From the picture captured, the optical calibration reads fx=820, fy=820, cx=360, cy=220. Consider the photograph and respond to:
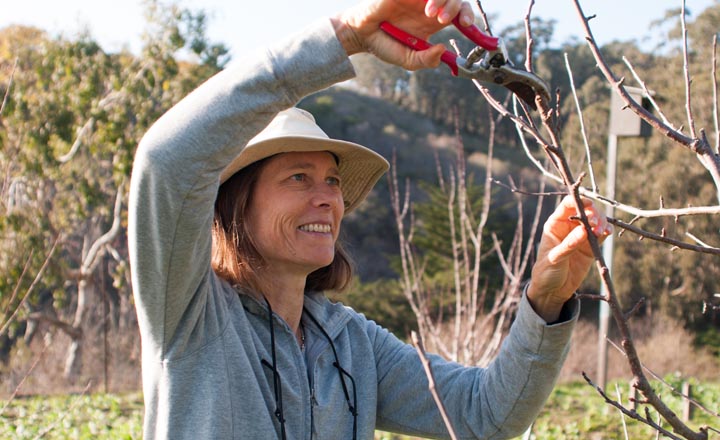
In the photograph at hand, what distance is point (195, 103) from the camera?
1326mm

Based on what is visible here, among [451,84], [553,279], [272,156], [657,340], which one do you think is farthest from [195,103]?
[451,84]

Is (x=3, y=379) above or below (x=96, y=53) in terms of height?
below

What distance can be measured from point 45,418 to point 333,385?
5.65 m

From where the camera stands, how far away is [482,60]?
49.6 inches

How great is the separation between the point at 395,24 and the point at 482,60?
14 centimetres

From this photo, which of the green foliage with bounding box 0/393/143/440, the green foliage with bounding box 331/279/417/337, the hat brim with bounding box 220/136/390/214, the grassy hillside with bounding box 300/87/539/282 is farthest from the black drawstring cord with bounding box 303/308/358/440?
the grassy hillside with bounding box 300/87/539/282

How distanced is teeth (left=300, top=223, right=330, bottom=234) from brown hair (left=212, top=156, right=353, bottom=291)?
0.14 metres

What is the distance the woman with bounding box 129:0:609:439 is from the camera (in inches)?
51.5

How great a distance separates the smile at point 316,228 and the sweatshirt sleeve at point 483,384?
1.12ft

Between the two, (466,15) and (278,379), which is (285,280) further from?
(466,15)

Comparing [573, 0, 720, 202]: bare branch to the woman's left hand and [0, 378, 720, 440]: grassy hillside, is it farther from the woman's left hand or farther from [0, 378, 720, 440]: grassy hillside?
[0, 378, 720, 440]: grassy hillside

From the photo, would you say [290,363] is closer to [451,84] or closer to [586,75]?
[586,75]

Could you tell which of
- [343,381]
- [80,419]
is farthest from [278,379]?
[80,419]

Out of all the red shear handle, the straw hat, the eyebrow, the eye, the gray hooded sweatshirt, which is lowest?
the gray hooded sweatshirt
